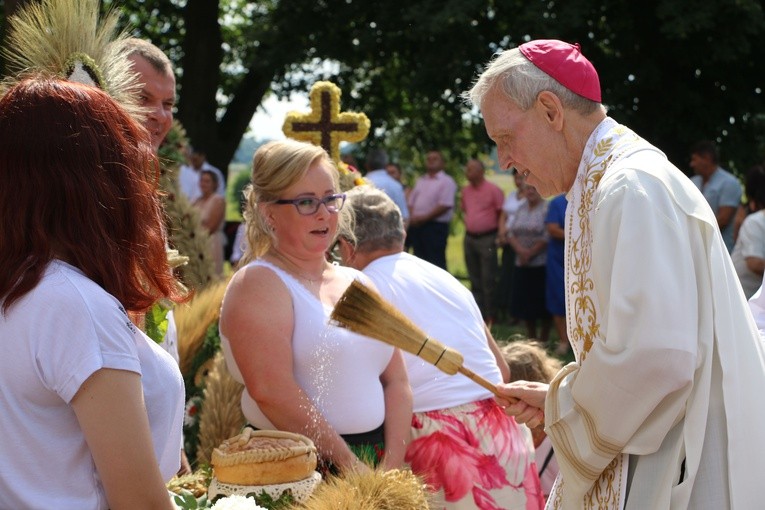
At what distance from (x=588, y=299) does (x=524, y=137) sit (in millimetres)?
457

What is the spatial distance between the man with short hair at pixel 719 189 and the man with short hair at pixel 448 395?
5.93 metres

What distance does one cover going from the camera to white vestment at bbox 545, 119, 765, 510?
2395 millimetres

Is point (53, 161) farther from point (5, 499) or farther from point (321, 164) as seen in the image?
point (321, 164)

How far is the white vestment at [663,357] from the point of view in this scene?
2.39 m

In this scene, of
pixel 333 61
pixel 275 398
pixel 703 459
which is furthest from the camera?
pixel 333 61

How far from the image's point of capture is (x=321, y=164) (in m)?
3.82

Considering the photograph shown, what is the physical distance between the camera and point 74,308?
6.17 ft

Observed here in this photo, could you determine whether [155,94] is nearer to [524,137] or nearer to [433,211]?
[524,137]

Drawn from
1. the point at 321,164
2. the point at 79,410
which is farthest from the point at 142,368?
the point at 321,164

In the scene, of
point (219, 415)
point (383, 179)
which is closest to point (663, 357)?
point (219, 415)

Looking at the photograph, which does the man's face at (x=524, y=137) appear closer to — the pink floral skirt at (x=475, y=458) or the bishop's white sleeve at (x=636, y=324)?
the bishop's white sleeve at (x=636, y=324)

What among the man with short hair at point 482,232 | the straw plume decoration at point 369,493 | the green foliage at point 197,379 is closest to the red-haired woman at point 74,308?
the straw plume decoration at point 369,493

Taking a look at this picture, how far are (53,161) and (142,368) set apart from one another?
432 mm

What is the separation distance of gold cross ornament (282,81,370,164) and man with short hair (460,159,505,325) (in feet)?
24.8
